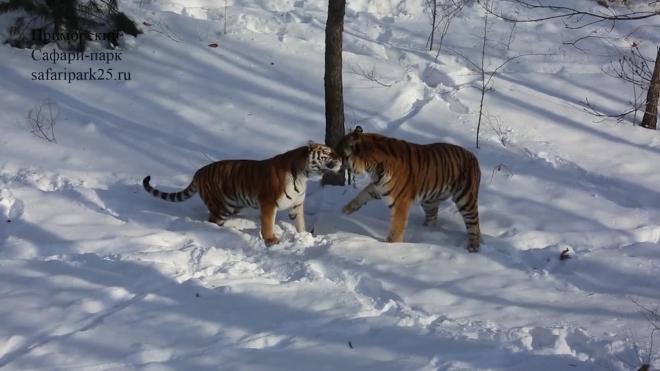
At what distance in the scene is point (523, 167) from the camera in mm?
7559

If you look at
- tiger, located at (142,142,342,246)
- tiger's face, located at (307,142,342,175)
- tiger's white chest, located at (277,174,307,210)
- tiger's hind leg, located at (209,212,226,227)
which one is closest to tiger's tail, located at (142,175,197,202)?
tiger, located at (142,142,342,246)

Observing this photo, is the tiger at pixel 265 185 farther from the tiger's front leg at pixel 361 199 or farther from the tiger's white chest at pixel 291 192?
the tiger's front leg at pixel 361 199

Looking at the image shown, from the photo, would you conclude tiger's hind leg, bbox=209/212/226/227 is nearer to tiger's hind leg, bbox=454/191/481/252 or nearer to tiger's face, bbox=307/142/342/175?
tiger's face, bbox=307/142/342/175

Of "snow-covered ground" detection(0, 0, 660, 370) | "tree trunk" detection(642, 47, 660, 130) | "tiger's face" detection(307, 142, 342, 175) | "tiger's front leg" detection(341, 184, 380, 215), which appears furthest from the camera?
"tree trunk" detection(642, 47, 660, 130)

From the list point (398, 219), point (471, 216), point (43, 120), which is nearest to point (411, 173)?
point (398, 219)

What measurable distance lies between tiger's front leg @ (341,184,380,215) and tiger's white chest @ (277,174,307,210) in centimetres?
77

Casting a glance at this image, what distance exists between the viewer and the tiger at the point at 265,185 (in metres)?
5.91

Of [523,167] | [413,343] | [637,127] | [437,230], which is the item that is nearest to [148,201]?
[437,230]

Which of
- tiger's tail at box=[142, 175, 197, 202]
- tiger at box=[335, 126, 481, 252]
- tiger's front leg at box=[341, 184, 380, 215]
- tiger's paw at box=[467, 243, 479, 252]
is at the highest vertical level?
tiger at box=[335, 126, 481, 252]

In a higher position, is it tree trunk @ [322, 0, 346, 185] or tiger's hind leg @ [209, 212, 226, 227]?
tree trunk @ [322, 0, 346, 185]

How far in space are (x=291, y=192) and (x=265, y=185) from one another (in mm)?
250

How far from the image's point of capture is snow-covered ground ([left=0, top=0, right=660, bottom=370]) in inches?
173

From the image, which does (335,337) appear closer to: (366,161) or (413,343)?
(413,343)

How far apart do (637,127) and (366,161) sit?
4307 millimetres
